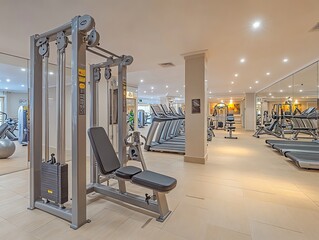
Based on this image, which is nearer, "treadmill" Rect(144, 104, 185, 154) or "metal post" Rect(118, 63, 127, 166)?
"metal post" Rect(118, 63, 127, 166)

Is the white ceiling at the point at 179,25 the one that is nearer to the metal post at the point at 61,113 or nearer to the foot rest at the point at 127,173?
the metal post at the point at 61,113

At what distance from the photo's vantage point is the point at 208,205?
8.09ft

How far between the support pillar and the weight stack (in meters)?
13.5

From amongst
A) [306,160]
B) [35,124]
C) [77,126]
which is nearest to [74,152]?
[77,126]

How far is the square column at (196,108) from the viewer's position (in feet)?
14.8

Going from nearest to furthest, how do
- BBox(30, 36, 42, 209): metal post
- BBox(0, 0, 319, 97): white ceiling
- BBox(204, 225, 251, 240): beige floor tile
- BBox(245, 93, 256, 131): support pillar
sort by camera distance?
BBox(204, 225, 251, 240): beige floor tile
BBox(30, 36, 42, 209): metal post
BBox(0, 0, 319, 97): white ceiling
BBox(245, 93, 256, 131): support pillar

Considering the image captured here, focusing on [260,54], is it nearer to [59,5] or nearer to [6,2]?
[59,5]

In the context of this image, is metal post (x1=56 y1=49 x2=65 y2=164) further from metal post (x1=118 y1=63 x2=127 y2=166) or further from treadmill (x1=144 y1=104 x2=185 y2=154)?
treadmill (x1=144 y1=104 x2=185 y2=154)

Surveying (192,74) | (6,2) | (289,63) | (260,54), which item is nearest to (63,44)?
(6,2)

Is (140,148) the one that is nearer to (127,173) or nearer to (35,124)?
(127,173)

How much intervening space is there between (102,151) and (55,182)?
0.65 m

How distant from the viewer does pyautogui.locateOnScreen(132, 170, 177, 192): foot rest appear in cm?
196

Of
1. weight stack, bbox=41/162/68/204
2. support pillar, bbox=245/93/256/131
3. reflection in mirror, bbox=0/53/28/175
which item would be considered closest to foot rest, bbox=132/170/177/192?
weight stack, bbox=41/162/68/204

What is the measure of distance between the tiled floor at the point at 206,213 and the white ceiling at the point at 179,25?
280cm
